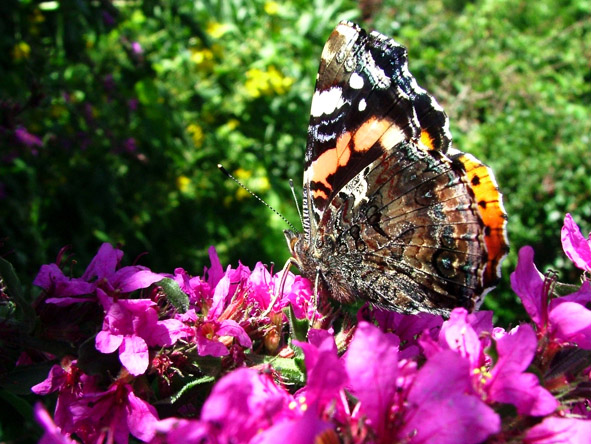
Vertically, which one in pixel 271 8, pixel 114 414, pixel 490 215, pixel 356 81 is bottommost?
pixel 114 414


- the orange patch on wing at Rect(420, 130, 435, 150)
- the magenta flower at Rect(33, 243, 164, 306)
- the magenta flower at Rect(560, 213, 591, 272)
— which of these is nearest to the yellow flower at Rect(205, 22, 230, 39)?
the orange patch on wing at Rect(420, 130, 435, 150)

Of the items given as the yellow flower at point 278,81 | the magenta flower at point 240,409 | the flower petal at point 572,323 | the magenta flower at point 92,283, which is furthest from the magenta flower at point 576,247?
the yellow flower at point 278,81

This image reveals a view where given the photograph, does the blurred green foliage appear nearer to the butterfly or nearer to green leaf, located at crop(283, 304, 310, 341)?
the butterfly

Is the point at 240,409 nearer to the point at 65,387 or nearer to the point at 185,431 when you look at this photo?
the point at 185,431

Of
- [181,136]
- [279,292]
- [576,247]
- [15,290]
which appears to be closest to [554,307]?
[576,247]

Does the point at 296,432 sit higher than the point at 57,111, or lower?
higher

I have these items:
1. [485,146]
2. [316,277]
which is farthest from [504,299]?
[316,277]
